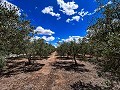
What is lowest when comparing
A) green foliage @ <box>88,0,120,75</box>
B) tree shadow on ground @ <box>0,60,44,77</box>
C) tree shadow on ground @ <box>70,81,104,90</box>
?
tree shadow on ground @ <box>70,81,104,90</box>

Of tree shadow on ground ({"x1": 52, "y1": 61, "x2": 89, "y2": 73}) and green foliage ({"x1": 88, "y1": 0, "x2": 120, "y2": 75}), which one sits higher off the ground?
green foliage ({"x1": 88, "y1": 0, "x2": 120, "y2": 75})

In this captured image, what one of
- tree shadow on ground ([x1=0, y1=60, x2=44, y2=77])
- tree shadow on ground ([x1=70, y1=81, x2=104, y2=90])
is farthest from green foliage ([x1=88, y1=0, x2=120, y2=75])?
tree shadow on ground ([x1=0, y1=60, x2=44, y2=77])

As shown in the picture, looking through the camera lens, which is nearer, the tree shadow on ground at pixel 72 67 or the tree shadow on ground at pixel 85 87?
the tree shadow on ground at pixel 85 87

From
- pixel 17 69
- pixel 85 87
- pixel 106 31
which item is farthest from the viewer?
pixel 17 69

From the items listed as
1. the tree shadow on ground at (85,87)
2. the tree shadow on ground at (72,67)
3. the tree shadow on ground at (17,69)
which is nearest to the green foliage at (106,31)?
the tree shadow on ground at (85,87)

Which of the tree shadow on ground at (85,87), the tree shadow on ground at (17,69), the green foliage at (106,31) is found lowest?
Result: the tree shadow on ground at (85,87)

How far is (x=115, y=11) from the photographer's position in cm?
1675

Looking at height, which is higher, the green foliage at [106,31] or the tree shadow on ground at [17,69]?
the green foliage at [106,31]

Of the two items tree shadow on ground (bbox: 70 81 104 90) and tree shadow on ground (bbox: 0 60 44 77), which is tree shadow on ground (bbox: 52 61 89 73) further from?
tree shadow on ground (bbox: 70 81 104 90)

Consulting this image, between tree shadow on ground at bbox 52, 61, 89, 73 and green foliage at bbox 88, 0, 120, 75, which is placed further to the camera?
tree shadow on ground at bbox 52, 61, 89, 73

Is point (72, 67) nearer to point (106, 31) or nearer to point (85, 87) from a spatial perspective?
point (85, 87)

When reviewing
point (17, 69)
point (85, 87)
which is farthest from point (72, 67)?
point (85, 87)

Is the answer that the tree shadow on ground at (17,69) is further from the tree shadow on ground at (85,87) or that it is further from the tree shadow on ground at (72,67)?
the tree shadow on ground at (85,87)

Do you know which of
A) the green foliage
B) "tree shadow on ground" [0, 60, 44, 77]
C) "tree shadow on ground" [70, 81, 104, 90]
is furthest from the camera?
"tree shadow on ground" [0, 60, 44, 77]
